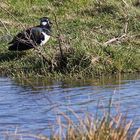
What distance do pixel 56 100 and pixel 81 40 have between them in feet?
10.1

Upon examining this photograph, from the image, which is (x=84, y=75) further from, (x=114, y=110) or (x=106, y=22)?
(x=106, y=22)

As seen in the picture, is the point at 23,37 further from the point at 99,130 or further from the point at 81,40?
the point at 99,130

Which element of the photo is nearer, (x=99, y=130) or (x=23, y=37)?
(x=99, y=130)

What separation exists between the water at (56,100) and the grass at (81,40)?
13.6 inches

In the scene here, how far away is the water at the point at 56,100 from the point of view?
8.66 metres

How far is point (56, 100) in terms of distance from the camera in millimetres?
10273

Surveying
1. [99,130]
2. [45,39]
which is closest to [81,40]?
[45,39]

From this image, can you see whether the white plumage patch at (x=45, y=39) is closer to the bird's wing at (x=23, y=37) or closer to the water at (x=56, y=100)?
the bird's wing at (x=23, y=37)

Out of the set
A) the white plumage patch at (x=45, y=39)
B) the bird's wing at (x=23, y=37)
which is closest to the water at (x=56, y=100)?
the bird's wing at (x=23, y=37)

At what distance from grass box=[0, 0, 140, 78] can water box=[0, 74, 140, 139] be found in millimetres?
346

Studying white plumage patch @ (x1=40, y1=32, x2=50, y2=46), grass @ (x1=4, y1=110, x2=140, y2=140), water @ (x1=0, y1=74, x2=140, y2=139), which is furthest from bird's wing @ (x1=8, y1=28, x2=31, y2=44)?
grass @ (x1=4, y1=110, x2=140, y2=140)

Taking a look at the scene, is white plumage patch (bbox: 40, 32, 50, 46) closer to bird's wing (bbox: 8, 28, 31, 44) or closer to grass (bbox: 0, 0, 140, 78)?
grass (bbox: 0, 0, 140, 78)

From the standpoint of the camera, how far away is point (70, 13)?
17.7 meters

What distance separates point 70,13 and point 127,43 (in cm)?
380
